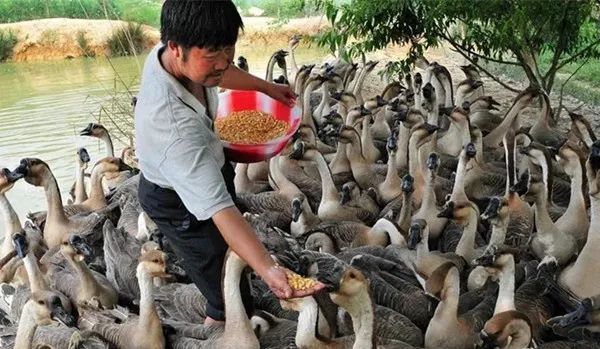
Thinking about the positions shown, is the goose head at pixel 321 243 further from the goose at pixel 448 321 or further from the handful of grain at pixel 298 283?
the handful of grain at pixel 298 283

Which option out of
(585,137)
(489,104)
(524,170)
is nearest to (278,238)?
(524,170)

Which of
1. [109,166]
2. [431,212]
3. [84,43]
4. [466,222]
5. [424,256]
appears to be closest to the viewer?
[424,256]

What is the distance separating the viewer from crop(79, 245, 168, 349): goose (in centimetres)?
384

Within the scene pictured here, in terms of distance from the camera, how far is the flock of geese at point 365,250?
3.70 meters

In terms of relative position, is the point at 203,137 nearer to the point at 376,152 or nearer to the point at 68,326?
the point at 68,326

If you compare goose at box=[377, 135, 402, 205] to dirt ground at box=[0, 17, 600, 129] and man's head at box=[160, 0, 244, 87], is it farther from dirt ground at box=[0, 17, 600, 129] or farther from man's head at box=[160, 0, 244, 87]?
dirt ground at box=[0, 17, 600, 129]

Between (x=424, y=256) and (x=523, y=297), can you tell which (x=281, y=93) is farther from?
(x=523, y=297)

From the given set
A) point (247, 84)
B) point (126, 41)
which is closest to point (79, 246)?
point (247, 84)

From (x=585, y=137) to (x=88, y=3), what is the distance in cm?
2085

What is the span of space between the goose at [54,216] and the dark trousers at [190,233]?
2.31 metres

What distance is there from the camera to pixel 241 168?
250 inches

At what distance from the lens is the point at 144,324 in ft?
12.6

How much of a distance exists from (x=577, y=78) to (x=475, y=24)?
4.39 m

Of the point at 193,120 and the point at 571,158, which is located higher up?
the point at 193,120
